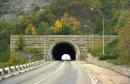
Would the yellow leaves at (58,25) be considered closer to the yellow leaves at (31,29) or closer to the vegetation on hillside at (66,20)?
the vegetation on hillside at (66,20)

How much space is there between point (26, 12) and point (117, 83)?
125304 mm

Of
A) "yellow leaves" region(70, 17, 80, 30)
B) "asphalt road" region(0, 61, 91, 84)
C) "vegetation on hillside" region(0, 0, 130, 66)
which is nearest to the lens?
"asphalt road" region(0, 61, 91, 84)

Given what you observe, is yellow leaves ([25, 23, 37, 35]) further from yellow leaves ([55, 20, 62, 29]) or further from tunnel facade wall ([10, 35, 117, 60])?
tunnel facade wall ([10, 35, 117, 60])

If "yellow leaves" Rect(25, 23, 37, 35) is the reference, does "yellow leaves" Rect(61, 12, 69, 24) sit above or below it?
above

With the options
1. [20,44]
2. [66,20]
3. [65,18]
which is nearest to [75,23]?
[66,20]

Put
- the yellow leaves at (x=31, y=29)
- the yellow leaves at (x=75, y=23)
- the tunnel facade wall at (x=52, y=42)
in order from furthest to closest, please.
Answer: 1. the yellow leaves at (x=75, y=23)
2. the yellow leaves at (x=31, y=29)
3. the tunnel facade wall at (x=52, y=42)

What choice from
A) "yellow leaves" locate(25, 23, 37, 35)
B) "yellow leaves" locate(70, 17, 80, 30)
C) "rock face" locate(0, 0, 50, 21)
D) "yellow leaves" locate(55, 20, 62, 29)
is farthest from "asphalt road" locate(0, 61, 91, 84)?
"rock face" locate(0, 0, 50, 21)

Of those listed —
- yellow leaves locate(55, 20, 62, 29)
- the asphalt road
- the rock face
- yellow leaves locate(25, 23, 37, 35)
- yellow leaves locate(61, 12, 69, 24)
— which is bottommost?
the asphalt road

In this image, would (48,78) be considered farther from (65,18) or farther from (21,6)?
(21,6)

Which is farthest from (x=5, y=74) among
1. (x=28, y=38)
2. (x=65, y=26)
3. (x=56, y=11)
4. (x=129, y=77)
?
(x=56, y=11)

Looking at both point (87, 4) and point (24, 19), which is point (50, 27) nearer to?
point (24, 19)

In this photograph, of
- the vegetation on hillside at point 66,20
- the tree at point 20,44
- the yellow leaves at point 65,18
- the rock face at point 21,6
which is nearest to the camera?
the tree at point 20,44

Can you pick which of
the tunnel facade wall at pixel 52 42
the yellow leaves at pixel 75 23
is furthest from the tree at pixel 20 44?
the yellow leaves at pixel 75 23

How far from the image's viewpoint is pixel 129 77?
36281 millimetres
